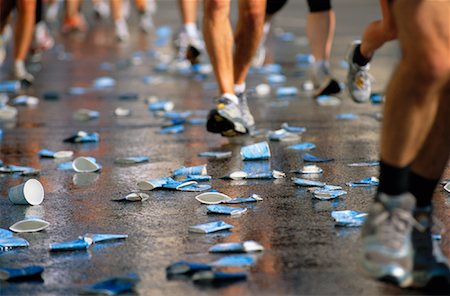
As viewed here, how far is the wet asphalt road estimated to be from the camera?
4371 millimetres

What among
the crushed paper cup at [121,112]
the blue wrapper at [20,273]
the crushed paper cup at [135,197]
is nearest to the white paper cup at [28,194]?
the crushed paper cup at [135,197]

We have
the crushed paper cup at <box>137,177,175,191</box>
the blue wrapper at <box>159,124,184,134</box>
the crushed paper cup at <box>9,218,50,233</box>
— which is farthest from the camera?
the blue wrapper at <box>159,124,184,134</box>

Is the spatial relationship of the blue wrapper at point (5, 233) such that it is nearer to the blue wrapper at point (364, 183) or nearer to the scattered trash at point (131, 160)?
the blue wrapper at point (364, 183)

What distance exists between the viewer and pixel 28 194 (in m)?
5.95

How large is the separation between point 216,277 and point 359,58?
3.67 metres

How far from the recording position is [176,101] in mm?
10609

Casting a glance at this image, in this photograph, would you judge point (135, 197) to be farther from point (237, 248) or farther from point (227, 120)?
point (227, 120)

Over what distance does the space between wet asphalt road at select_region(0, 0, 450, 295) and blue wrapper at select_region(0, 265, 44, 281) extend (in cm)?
5

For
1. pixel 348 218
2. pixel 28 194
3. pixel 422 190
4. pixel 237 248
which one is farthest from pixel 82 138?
pixel 422 190

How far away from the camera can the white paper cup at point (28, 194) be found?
5.94 m

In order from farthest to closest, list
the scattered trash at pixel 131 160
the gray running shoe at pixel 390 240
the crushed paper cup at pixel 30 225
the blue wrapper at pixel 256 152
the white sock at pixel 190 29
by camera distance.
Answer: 1. the white sock at pixel 190 29
2. the scattered trash at pixel 131 160
3. the blue wrapper at pixel 256 152
4. the crushed paper cup at pixel 30 225
5. the gray running shoe at pixel 390 240

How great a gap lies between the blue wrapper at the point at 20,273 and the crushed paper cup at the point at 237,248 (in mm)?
695

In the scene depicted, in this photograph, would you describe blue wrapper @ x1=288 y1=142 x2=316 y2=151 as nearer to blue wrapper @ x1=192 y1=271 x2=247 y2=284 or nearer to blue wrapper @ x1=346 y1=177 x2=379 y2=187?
blue wrapper @ x1=346 y1=177 x2=379 y2=187

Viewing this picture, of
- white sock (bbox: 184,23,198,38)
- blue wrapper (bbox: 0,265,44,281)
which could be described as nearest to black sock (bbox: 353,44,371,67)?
blue wrapper (bbox: 0,265,44,281)
